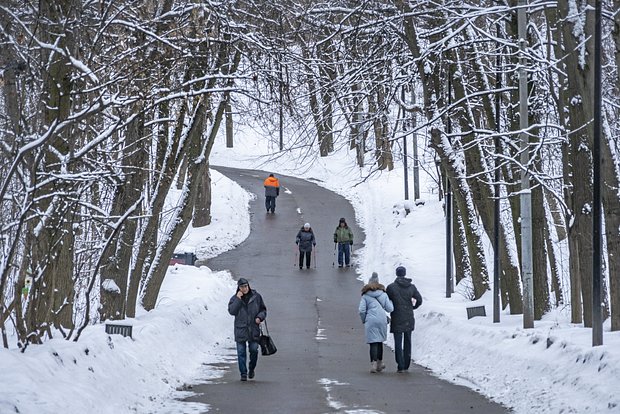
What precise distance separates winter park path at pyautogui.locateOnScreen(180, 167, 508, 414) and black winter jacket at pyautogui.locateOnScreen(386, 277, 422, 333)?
76 centimetres

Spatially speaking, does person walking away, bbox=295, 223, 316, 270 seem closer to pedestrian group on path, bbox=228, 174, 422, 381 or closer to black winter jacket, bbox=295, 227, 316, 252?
black winter jacket, bbox=295, 227, 316, 252

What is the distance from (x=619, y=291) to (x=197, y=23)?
7618 mm

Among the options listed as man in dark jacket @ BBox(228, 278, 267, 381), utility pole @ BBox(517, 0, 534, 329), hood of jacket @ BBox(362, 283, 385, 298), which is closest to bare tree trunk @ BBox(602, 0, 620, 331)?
utility pole @ BBox(517, 0, 534, 329)

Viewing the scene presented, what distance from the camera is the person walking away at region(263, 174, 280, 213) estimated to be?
4669 cm

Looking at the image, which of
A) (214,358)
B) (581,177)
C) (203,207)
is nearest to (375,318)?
(214,358)

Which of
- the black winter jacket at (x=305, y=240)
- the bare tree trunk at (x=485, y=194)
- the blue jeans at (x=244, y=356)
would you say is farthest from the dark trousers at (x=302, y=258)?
the blue jeans at (x=244, y=356)

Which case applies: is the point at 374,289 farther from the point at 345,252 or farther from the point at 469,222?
the point at 345,252

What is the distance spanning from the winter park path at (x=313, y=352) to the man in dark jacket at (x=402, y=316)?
32 centimetres

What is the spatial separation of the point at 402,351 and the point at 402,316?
0.61m

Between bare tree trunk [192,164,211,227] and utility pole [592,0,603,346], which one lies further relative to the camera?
bare tree trunk [192,164,211,227]

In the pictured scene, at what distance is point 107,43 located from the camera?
17.4 metres

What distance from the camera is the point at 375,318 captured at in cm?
1730

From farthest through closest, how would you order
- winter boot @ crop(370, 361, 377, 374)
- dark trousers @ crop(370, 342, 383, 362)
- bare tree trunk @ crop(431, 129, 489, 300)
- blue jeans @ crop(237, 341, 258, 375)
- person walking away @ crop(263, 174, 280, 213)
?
person walking away @ crop(263, 174, 280, 213) < bare tree trunk @ crop(431, 129, 489, 300) < dark trousers @ crop(370, 342, 383, 362) < winter boot @ crop(370, 361, 377, 374) < blue jeans @ crop(237, 341, 258, 375)

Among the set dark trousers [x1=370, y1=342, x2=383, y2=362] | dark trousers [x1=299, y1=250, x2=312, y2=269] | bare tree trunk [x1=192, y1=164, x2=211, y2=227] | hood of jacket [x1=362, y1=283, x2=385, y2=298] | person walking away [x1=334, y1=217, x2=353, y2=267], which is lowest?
dark trousers [x1=370, y1=342, x2=383, y2=362]
